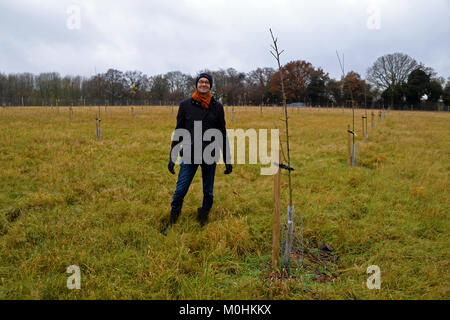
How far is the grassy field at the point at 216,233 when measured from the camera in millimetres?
2377

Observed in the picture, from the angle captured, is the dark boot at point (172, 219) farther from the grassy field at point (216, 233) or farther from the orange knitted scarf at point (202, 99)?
the orange knitted scarf at point (202, 99)

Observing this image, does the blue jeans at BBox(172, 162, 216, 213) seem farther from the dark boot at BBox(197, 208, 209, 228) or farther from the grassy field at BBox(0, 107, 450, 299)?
the grassy field at BBox(0, 107, 450, 299)

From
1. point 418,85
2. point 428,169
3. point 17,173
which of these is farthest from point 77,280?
point 418,85

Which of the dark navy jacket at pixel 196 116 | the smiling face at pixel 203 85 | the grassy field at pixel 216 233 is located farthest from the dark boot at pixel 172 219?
the smiling face at pixel 203 85

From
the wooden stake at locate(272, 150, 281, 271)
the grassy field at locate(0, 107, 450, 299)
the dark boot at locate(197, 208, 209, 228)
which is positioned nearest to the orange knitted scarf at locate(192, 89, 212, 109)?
the grassy field at locate(0, 107, 450, 299)

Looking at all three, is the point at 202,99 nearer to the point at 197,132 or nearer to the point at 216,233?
the point at 197,132

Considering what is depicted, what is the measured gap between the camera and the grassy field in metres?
2.38

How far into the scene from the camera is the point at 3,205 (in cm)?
417

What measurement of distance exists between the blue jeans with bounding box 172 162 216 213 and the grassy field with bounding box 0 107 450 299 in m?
0.34

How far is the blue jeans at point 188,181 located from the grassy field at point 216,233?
0.34 metres

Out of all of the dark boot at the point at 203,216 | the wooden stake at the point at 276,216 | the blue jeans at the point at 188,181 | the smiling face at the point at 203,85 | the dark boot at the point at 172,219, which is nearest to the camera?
the wooden stake at the point at 276,216

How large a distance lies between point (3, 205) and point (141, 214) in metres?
2.50
